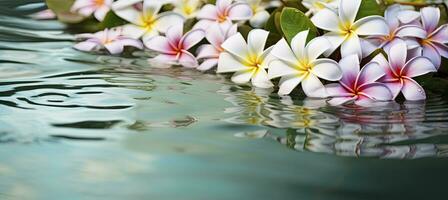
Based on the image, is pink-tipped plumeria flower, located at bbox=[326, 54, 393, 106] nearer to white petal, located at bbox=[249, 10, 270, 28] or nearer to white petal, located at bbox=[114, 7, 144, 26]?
white petal, located at bbox=[249, 10, 270, 28]

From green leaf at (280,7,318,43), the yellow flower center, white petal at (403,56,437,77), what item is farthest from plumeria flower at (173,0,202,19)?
white petal at (403,56,437,77)

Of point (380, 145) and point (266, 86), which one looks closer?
point (380, 145)

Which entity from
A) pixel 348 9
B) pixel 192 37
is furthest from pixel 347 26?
pixel 192 37

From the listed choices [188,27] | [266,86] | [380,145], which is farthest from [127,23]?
[380,145]

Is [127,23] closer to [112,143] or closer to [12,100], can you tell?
[12,100]

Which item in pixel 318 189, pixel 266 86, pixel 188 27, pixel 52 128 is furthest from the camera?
pixel 188 27

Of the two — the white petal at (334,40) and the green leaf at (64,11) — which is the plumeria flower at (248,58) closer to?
the white petal at (334,40)

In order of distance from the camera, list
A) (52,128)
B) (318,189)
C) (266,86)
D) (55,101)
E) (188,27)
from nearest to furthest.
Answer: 1. (318,189)
2. (52,128)
3. (55,101)
4. (266,86)
5. (188,27)
